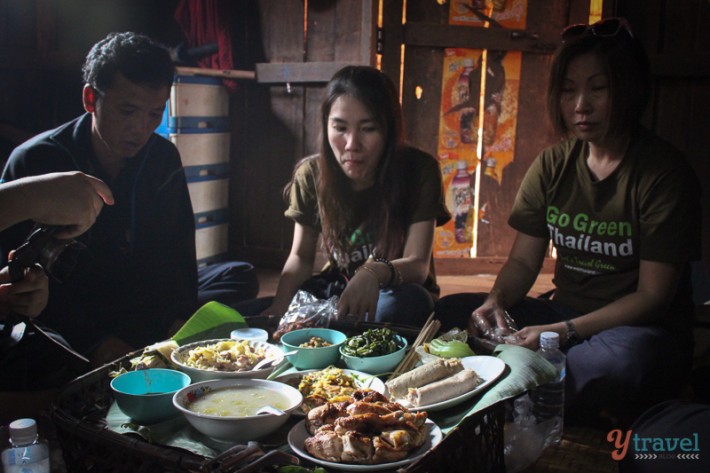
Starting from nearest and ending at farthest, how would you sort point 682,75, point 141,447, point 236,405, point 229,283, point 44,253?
point 141,447, point 236,405, point 44,253, point 229,283, point 682,75

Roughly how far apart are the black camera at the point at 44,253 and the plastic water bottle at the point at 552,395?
1.23 m

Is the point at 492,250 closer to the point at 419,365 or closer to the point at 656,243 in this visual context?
the point at 656,243

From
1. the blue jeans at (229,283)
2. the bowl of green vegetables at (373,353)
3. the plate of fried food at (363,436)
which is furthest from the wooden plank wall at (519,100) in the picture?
the plate of fried food at (363,436)

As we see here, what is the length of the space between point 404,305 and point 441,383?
790 millimetres

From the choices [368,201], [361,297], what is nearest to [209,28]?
[368,201]

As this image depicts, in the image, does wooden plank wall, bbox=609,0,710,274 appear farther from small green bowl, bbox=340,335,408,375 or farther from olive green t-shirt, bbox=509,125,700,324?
small green bowl, bbox=340,335,408,375

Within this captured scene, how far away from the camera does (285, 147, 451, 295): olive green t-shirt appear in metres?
2.39

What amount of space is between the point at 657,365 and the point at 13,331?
1897 millimetres

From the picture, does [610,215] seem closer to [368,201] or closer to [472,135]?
[368,201]

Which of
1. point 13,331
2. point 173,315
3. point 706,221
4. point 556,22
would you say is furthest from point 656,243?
point 556,22

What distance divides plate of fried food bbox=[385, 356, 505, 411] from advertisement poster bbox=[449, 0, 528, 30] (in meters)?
3.04

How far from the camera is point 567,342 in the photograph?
78.5 inches

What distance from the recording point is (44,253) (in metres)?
1.53

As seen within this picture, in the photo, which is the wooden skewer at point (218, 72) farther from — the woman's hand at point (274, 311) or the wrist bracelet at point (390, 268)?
the wrist bracelet at point (390, 268)
